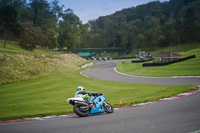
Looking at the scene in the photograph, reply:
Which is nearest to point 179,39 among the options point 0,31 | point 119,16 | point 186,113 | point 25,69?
point 119,16

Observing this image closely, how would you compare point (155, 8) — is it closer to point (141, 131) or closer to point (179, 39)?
point (179, 39)

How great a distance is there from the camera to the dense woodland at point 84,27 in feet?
228

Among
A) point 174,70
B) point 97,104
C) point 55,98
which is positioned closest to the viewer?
point 97,104

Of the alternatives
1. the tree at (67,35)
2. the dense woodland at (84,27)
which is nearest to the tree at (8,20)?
the dense woodland at (84,27)

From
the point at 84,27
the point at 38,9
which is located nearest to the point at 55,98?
the point at 38,9

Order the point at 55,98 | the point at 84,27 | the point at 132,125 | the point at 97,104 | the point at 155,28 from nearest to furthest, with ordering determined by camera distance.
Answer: the point at 132,125
the point at 97,104
the point at 55,98
the point at 84,27
the point at 155,28

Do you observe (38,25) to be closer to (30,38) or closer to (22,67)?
(30,38)

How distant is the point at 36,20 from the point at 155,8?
9074 cm

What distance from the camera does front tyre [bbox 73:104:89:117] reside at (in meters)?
10.1

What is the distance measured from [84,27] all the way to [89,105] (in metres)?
113

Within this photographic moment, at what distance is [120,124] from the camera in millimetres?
8172

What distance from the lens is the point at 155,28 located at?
5167 inches

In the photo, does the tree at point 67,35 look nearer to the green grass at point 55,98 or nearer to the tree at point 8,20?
the tree at point 8,20

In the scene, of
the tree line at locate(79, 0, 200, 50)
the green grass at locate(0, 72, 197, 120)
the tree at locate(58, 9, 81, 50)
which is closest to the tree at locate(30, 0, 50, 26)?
the tree at locate(58, 9, 81, 50)
